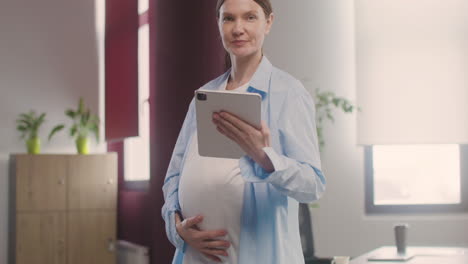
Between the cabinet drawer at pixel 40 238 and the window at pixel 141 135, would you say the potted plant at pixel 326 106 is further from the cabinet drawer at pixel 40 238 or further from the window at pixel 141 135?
the cabinet drawer at pixel 40 238

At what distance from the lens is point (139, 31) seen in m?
6.82

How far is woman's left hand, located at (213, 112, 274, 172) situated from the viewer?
132cm

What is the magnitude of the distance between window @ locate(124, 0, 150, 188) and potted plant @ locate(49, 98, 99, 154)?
377 millimetres

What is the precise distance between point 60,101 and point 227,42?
19.8ft

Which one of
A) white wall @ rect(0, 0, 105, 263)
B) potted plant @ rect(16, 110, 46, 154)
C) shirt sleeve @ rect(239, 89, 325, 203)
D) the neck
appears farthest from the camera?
white wall @ rect(0, 0, 105, 263)

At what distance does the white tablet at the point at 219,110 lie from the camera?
1.32 m

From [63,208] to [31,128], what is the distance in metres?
0.88

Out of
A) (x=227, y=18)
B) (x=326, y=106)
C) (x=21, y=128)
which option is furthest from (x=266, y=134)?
(x=21, y=128)

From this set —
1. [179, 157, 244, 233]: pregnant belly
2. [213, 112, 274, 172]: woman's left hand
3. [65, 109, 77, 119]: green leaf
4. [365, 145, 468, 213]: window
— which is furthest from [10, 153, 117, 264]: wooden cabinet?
[213, 112, 274, 172]: woman's left hand

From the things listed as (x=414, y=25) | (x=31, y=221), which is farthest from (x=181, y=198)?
(x=31, y=221)

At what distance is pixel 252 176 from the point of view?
4.36 feet

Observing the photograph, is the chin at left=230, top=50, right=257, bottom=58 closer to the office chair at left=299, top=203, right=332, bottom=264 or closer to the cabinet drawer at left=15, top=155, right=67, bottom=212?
the office chair at left=299, top=203, right=332, bottom=264

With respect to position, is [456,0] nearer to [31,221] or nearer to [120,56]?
[120,56]

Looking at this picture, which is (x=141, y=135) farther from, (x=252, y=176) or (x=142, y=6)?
(x=252, y=176)
